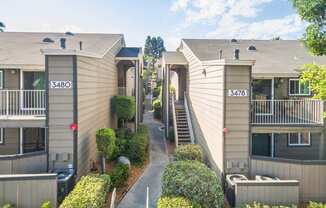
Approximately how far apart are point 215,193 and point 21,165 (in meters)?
6.94

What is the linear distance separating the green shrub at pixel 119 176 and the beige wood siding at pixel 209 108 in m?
3.93

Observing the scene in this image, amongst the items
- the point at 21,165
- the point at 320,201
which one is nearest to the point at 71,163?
the point at 21,165

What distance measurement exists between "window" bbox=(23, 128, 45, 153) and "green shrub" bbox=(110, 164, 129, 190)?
492cm

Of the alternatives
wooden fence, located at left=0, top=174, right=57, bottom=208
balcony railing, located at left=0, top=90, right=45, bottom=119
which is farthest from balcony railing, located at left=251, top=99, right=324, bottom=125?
balcony railing, located at left=0, top=90, right=45, bottom=119

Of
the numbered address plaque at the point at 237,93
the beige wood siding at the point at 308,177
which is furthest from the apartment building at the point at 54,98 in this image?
the beige wood siding at the point at 308,177

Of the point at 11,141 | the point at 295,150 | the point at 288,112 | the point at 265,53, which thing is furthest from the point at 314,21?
the point at 11,141

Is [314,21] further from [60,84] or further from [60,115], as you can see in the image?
[60,115]

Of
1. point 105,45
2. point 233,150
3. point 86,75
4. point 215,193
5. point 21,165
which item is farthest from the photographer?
point 105,45

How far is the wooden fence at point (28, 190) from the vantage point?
26.6 ft

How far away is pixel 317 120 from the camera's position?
1226 cm

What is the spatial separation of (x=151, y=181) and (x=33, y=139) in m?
6.64

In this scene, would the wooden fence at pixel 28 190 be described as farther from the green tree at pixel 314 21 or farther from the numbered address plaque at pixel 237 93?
the green tree at pixel 314 21

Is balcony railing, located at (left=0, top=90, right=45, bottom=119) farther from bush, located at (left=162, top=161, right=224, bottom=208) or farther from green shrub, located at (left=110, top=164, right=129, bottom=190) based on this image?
bush, located at (left=162, top=161, right=224, bottom=208)

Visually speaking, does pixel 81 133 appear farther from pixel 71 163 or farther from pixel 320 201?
pixel 320 201
